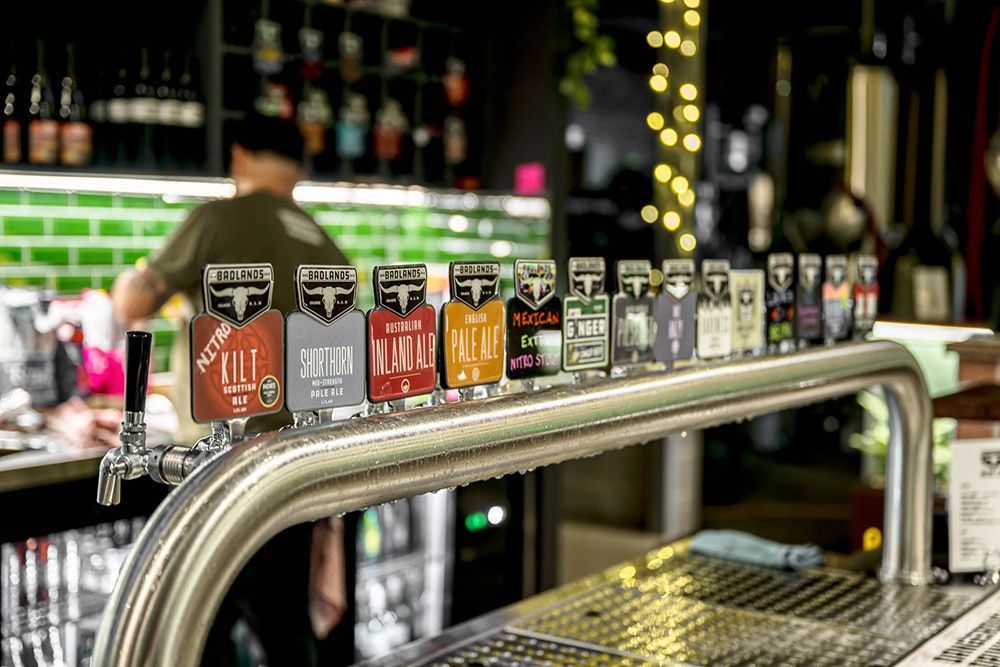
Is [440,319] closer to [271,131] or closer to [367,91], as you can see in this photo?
[271,131]

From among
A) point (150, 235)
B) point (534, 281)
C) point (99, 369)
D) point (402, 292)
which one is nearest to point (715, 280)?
point (534, 281)

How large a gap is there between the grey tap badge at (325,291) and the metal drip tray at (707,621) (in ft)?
2.14

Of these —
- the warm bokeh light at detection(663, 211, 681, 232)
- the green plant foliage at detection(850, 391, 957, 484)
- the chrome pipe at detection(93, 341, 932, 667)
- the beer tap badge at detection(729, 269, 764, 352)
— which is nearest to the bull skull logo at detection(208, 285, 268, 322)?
the chrome pipe at detection(93, 341, 932, 667)

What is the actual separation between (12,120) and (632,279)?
2.81 meters

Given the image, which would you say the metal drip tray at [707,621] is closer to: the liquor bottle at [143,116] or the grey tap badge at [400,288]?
the grey tap badge at [400,288]

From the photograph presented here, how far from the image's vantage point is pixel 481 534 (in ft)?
15.4

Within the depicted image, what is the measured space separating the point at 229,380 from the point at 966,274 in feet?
12.2

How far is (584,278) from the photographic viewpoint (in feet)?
5.19

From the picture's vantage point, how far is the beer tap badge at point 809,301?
79.7 inches

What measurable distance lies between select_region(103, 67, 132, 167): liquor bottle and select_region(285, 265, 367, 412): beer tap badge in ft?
9.95

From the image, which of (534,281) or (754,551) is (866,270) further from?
(534,281)

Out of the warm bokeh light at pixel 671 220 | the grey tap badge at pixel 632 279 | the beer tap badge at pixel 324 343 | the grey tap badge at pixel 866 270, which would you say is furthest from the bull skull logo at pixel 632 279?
the warm bokeh light at pixel 671 220

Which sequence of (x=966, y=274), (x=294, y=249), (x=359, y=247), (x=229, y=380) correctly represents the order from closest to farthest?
(x=229, y=380) < (x=294, y=249) < (x=966, y=274) < (x=359, y=247)

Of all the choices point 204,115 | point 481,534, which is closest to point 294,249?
point 204,115
